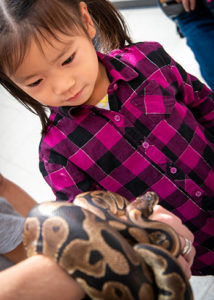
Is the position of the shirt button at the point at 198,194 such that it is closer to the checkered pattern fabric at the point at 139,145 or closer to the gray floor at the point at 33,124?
the checkered pattern fabric at the point at 139,145

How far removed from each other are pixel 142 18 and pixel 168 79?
10.4 feet

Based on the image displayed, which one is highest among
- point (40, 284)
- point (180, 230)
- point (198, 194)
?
point (40, 284)

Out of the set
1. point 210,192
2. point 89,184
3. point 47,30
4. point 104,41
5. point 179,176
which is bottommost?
point 210,192

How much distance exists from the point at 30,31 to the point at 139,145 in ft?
1.78

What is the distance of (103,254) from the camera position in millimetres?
726

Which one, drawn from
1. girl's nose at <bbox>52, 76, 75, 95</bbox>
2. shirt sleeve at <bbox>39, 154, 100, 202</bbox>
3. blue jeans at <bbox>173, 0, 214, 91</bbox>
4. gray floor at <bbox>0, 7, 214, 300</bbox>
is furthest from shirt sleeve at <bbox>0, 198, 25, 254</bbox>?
gray floor at <bbox>0, 7, 214, 300</bbox>

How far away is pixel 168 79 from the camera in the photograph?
4.45 ft

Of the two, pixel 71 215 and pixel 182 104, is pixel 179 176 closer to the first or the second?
pixel 182 104

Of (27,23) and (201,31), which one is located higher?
(27,23)

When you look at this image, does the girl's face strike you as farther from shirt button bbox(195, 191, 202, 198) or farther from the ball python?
shirt button bbox(195, 191, 202, 198)

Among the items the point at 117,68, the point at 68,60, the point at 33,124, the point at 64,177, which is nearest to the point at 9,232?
the point at 64,177

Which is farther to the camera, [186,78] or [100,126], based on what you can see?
[186,78]

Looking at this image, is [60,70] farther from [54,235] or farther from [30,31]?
[54,235]

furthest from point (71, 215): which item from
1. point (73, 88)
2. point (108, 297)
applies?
point (73, 88)
